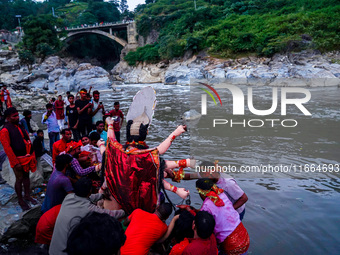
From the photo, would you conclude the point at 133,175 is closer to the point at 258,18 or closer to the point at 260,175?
the point at 260,175

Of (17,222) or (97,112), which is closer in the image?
(17,222)

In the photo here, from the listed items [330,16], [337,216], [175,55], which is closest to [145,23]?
[175,55]

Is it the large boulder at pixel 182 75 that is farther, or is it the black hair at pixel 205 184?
the large boulder at pixel 182 75

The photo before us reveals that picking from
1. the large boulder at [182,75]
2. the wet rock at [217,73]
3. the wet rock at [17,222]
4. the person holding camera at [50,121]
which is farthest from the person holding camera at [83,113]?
the large boulder at [182,75]

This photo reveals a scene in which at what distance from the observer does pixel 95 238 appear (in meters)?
1.48

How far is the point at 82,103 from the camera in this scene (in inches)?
240

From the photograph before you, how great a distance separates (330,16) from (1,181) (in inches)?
1166

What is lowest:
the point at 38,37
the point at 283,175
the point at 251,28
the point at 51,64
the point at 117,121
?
the point at 283,175

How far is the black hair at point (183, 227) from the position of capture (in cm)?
271

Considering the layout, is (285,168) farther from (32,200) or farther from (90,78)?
(90,78)

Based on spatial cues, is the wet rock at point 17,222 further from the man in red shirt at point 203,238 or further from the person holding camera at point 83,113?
the person holding camera at point 83,113

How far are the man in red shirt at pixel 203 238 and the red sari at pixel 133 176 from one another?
0.51 meters

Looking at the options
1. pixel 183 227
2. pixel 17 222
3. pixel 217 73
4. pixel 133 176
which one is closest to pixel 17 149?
pixel 17 222

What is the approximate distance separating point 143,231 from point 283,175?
394cm
